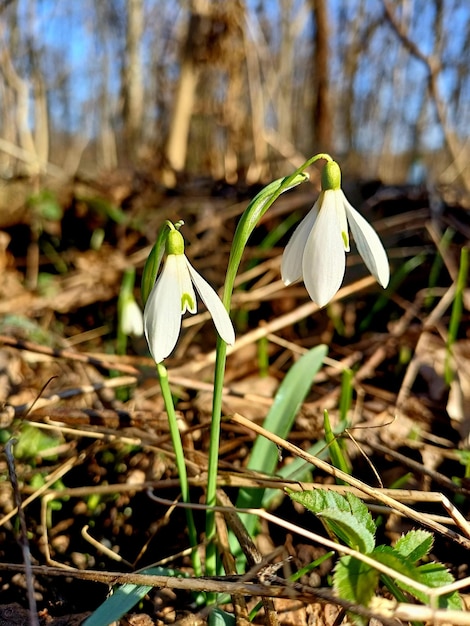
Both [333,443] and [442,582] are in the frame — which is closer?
[442,582]

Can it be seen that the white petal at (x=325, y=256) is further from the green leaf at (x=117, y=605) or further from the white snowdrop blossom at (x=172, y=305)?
the green leaf at (x=117, y=605)

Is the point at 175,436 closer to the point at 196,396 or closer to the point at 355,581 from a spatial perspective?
the point at 355,581

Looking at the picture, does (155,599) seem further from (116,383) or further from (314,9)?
(314,9)

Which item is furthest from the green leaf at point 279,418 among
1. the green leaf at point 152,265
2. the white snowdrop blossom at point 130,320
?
the white snowdrop blossom at point 130,320

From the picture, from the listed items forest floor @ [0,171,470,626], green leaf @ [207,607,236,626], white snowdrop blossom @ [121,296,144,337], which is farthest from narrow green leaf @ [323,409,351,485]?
white snowdrop blossom @ [121,296,144,337]

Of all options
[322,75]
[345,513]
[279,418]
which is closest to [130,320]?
[279,418]

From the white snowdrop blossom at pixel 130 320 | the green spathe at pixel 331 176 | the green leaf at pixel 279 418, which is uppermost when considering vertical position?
the green spathe at pixel 331 176

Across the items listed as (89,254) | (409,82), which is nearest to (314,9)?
(89,254)
